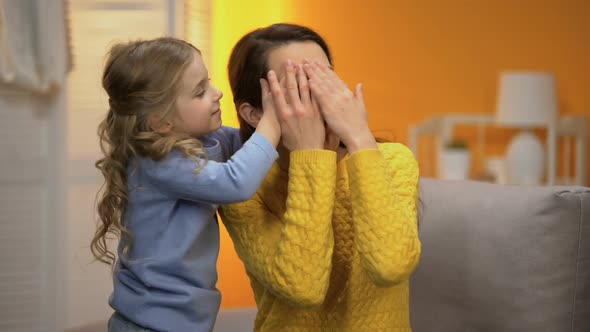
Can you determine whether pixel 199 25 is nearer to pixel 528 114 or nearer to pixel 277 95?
pixel 277 95

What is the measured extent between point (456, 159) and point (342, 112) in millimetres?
3318

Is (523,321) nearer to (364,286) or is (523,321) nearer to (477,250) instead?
(477,250)

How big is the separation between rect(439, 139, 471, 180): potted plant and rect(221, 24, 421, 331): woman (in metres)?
3.13

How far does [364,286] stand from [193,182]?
35 cm

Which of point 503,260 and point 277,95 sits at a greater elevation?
point 277,95

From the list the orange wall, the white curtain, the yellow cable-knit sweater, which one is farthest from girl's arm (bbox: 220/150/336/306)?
the orange wall

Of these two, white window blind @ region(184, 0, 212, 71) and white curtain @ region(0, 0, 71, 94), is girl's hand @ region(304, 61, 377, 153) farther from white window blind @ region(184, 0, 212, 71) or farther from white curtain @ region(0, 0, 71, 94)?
white window blind @ region(184, 0, 212, 71)

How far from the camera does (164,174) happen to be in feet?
3.71

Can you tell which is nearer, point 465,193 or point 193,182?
point 193,182

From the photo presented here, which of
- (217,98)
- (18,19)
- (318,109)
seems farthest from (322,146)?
(18,19)

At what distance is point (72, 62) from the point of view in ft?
9.52

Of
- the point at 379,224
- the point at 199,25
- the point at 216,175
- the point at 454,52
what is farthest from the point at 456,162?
the point at 216,175

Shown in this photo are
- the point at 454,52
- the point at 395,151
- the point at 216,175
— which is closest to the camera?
the point at 216,175

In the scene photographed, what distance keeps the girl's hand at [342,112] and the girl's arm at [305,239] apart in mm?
39
